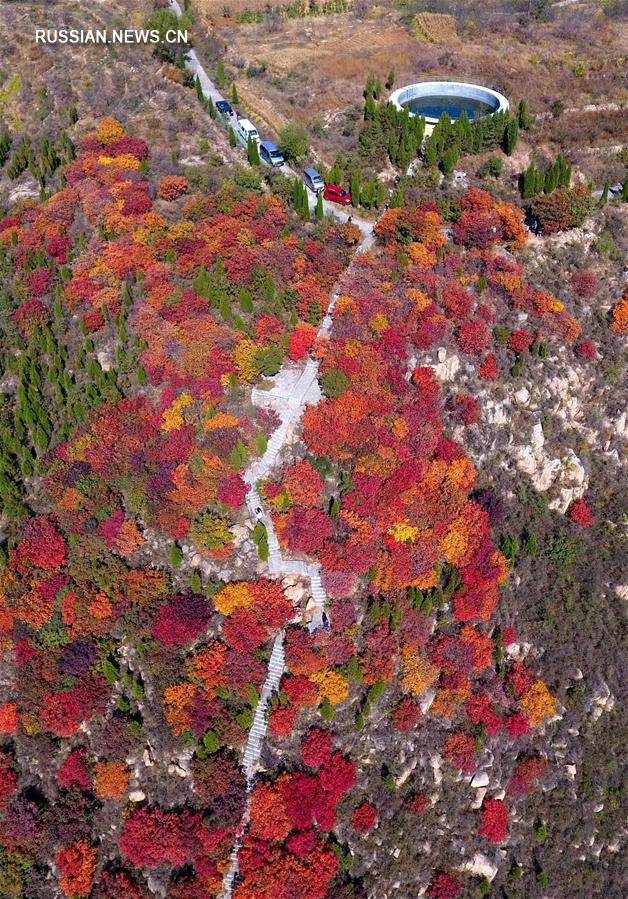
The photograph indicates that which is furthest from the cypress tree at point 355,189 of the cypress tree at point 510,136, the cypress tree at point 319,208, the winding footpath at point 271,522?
the cypress tree at point 510,136

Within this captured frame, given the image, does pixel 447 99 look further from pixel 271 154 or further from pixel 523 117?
A: pixel 271 154

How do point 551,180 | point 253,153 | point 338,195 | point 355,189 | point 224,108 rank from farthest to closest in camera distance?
point 224,108 → point 253,153 → point 551,180 → point 338,195 → point 355,189

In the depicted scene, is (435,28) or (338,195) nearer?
(338,195)

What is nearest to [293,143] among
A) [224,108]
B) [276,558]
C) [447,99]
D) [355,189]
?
[355,189]

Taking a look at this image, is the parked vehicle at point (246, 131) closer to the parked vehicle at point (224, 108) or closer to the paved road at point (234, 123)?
the paved road at point (234, 123)

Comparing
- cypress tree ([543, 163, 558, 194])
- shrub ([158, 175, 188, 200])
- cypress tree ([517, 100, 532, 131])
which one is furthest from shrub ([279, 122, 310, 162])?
cypress tree ([543, 163, 558, 194])

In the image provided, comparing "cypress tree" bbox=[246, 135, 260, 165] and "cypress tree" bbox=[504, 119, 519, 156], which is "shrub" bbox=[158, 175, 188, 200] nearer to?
"cypress tree" bbox=[246, 135, 260, 165]
